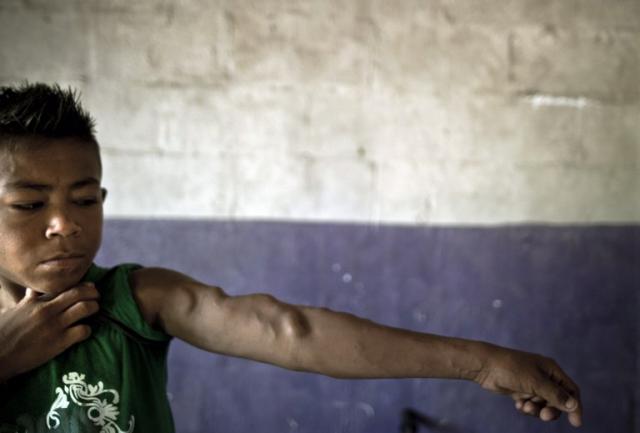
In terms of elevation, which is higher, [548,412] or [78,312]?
[78,312]

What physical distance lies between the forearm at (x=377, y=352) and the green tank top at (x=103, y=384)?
28cm

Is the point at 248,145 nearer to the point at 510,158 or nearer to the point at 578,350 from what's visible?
the point at 510,158

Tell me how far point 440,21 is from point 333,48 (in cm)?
33

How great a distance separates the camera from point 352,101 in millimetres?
1744

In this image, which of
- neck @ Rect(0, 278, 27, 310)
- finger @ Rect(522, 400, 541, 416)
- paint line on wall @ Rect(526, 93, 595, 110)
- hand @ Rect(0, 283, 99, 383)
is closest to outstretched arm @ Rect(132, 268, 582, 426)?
finger @ Rect(522, 400, 541, 416)

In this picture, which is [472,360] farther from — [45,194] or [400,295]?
[400,295]

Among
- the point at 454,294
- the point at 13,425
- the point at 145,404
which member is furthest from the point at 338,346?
the point at 454,294

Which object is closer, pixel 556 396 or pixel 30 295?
pixel 556 396

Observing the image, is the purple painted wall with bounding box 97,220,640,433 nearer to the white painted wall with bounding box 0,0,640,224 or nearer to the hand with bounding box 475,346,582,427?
the white painted wall with bounding box 0,0,640,224

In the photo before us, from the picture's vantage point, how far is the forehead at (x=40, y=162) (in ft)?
3.11

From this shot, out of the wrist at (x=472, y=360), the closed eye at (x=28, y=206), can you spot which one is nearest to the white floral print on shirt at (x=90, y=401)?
the closed eye at (x=28, y=206)

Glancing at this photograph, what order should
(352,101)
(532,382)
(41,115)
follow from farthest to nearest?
1. (352,101)
2. (41,115)
3. (532,382)

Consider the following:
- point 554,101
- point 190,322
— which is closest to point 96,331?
point 190,322

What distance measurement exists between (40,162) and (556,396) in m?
0.90
